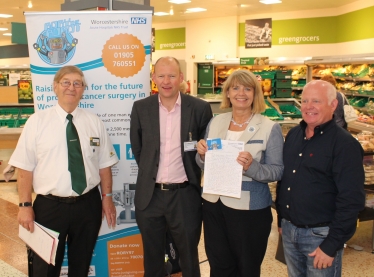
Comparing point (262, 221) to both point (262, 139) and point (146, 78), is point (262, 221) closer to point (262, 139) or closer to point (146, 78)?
point (262, 139)

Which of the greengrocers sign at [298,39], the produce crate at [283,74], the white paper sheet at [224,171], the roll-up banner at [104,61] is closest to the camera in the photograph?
the white paper sheet at [224,171]

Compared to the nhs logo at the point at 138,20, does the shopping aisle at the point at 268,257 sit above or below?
below

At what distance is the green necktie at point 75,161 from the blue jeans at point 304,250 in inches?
50.4

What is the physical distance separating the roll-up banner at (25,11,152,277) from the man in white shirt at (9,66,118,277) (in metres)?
0.43

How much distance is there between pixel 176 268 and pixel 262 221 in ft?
4.72

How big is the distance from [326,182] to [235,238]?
0.67 meters

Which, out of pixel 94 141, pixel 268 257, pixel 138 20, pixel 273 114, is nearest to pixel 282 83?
pixel 273 114

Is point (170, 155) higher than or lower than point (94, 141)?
lower

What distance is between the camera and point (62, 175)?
99.7 inches

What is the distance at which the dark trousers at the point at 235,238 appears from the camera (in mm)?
2418

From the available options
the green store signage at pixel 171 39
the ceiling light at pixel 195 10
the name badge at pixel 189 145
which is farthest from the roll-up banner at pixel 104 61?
the green store signage at pixel 171 39

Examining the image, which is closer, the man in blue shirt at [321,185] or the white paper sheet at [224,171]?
the man in blue shirt at [321,185]

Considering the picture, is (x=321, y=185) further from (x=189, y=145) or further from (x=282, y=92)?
(x=282, y=92)

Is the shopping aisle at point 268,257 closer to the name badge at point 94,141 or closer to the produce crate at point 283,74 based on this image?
the name badge at point 94,141
